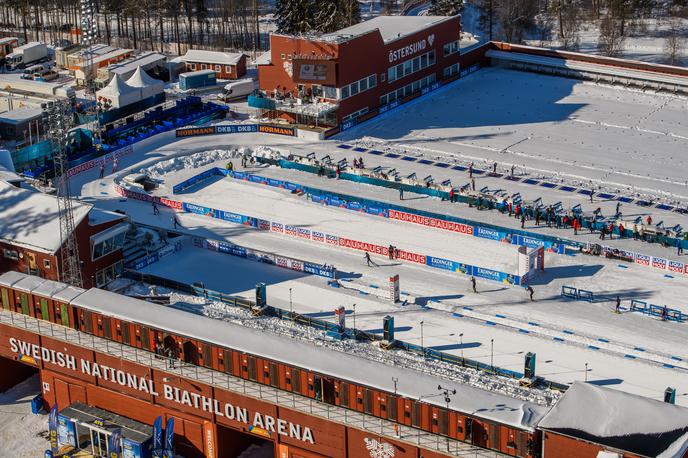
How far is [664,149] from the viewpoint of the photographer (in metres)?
77.4

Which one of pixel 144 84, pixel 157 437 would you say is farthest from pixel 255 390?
pixel 144 84

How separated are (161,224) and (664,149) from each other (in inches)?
1430

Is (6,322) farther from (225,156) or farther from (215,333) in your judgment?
(225,156)

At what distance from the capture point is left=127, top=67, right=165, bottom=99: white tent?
89075mm

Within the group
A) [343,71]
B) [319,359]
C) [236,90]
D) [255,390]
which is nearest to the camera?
[319,359]

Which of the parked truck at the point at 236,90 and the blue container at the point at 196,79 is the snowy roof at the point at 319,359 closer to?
the parked truck at the point at 236,90

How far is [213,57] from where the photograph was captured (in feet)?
326

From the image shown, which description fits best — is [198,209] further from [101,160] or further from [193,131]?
[193,131]

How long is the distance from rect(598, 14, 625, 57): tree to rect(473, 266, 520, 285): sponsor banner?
53.0 m

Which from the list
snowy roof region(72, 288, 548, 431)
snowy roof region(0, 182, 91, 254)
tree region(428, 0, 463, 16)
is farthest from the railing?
tree region(428, 0, 463, 16)

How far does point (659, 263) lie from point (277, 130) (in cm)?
3316

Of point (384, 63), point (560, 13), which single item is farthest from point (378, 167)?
point (560, 13)

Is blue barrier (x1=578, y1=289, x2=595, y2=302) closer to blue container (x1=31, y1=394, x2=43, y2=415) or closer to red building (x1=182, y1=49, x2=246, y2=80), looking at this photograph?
blue container (x1=31, y1=394, x2=43, y2=415)

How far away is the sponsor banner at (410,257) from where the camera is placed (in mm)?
58719
